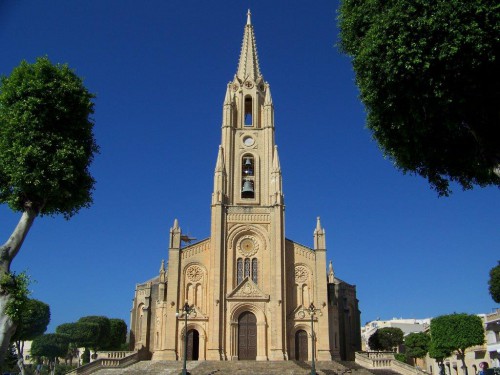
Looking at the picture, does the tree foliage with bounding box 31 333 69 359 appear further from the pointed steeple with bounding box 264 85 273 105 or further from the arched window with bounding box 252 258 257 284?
the pointed steeple with bounding box 264 85 273 105

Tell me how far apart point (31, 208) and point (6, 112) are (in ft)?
12.4

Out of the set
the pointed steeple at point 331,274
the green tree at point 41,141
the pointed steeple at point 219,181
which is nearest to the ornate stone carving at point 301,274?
the pointed steeple at point 331,274

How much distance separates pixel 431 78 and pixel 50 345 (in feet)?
240

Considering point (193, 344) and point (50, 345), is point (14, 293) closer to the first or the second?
point (193, 344)

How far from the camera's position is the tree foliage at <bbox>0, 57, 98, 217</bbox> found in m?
19.5

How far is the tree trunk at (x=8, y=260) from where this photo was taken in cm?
1708

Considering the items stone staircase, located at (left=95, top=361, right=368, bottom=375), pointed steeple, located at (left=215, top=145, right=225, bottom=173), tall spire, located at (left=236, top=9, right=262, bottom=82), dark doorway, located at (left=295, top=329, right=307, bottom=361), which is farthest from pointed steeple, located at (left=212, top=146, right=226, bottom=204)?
stone staircase, located at (left=95, top=361, right=368, bottom=375)

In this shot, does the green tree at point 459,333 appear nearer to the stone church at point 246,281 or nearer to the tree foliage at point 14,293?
the stone church at point 246,281

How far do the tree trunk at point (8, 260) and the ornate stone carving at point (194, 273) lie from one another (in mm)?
27638

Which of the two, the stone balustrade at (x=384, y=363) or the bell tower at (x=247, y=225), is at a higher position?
the bell tower at (x=247, y=225)

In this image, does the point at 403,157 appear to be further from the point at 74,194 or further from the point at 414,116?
the point at 74,194

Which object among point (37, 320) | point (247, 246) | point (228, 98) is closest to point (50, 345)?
A: point (37, 320)

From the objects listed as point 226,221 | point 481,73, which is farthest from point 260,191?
point 481,73

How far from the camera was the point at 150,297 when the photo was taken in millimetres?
53344
